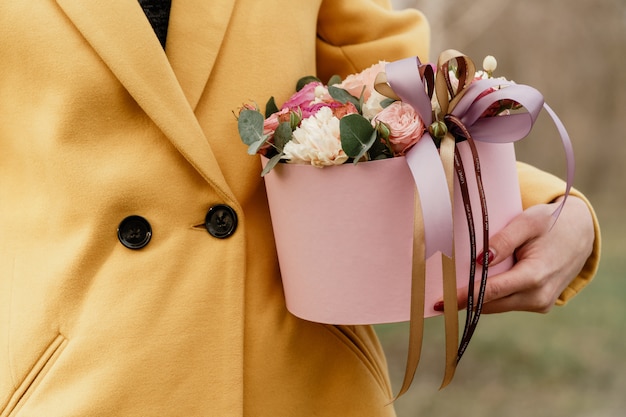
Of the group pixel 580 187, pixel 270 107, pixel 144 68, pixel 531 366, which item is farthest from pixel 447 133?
pixel 580 187

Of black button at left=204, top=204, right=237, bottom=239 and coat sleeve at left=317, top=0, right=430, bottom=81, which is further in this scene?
coat sleeve at left=317, top=0, right=430, bottom=81

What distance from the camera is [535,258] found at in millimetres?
1025

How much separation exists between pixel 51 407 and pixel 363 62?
632 millimetres

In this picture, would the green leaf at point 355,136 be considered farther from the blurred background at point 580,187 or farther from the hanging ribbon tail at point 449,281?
the blurred background at point 580,187

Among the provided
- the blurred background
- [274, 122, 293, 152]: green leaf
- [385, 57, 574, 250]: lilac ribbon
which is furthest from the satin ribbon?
the blurred background

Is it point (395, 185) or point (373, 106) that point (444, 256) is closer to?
point (395, 185)

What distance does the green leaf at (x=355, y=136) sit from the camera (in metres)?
0.87

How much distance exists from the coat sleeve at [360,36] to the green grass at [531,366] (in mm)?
2625

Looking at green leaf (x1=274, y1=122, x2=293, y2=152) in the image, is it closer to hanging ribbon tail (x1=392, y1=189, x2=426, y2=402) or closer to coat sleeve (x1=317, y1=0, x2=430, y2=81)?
hanging ribbon tail (x1=392, y1=189, x2=426, y2=402)

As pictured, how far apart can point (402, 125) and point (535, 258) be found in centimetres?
27

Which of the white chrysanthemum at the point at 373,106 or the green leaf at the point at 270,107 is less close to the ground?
the green leaf at the point at 270,107

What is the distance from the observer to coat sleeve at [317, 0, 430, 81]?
1200 millimetres

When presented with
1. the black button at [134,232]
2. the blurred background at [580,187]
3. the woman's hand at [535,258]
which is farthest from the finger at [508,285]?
the blurred background at [580,187]

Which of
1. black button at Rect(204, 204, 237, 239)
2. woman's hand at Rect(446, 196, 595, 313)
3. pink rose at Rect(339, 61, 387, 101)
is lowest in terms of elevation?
woman's hand at Rect(446, 196, 595, 313)
